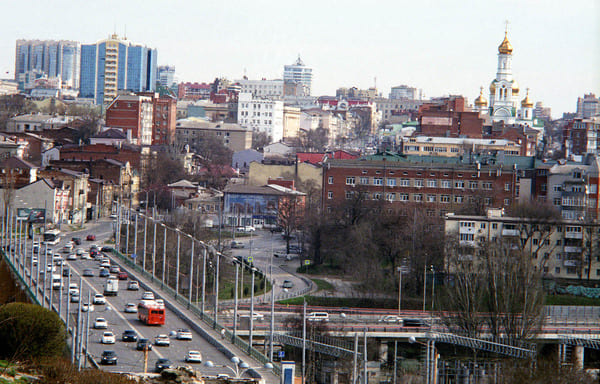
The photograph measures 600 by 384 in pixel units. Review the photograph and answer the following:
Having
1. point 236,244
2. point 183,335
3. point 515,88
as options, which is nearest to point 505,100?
point 515,88

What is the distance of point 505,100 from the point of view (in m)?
80.4

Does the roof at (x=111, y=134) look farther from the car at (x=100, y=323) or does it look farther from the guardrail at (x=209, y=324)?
the car at (x=100, y=323)

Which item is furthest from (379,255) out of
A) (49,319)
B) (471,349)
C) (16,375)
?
(16,375)

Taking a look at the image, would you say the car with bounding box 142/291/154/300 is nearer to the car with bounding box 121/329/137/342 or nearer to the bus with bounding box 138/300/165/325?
the bus with bounding box 138/300/165/325

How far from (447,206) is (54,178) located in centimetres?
1479

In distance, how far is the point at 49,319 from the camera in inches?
642

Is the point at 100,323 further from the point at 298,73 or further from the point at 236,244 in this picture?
the point at 298,73

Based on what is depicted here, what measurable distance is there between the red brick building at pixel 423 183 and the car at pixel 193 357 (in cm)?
2266

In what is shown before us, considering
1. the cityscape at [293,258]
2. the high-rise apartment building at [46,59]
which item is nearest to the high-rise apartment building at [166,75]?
the high-rise apartment building at [46,59]

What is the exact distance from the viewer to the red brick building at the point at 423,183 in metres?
42.2

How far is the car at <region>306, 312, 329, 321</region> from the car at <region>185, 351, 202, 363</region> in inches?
238

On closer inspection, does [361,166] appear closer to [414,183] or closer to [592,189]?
[414,183]

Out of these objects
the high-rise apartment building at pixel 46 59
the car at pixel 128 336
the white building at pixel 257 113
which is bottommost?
the car at pixel 128 336

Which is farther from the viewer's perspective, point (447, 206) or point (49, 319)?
point (447, 206)
